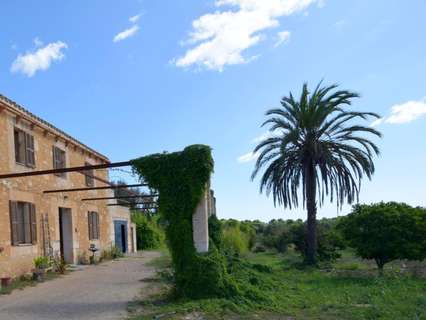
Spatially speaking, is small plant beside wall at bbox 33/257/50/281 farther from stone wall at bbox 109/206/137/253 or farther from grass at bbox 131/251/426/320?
stone wall at bbox 109/206/137/253

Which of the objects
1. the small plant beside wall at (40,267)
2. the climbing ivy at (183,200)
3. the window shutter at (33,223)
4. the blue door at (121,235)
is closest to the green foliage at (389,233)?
the climbing ivy at (183,200)

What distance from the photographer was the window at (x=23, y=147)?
15195 mm

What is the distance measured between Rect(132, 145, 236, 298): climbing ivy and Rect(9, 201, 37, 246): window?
5.33 meters

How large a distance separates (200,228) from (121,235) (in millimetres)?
22047

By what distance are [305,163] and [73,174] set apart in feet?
31.5

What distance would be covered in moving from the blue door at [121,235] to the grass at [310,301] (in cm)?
1683

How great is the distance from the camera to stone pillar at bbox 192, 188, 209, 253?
10883 millimetres

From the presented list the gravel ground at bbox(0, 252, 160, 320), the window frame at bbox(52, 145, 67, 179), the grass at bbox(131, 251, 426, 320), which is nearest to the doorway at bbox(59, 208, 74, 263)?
the window frame at bbox(52, 145, 67, 179)

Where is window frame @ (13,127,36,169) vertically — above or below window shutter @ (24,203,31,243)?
above

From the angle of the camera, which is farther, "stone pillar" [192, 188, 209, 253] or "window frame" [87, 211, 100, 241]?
"window frame" [87, 211, 100, 241]

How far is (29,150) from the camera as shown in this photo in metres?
15.8

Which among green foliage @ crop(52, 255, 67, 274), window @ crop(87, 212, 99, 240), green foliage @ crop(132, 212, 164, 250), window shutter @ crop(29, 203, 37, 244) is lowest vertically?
green foliage @ crop(132, 212, 164, 250)

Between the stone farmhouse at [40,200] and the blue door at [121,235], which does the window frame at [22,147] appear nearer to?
the stone farmhouse at [40,200]

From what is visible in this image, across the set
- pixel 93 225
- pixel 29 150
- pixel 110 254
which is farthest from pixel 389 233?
pixel 110 254
